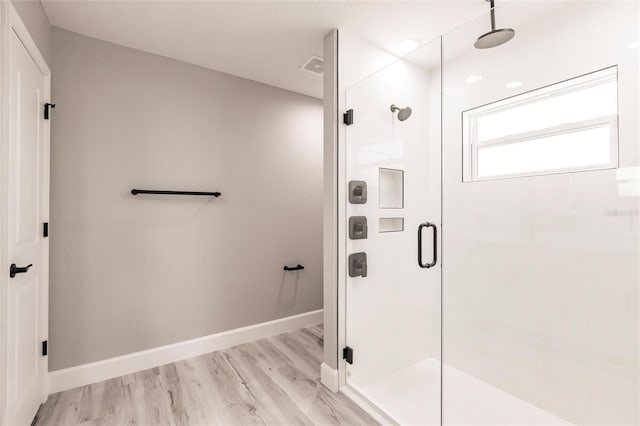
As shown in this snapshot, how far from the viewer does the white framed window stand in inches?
54.5

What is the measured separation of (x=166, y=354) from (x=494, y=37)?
3080 mm

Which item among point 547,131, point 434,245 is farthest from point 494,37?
point 434,245

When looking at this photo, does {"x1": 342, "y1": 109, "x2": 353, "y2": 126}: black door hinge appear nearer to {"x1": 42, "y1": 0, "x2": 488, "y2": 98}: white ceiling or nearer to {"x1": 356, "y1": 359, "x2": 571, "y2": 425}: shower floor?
{"x1": 42, "y1": 0, "x2": 488, "y2": 98}: white ceiling

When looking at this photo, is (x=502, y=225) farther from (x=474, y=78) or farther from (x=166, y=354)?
(x=166, y=354)

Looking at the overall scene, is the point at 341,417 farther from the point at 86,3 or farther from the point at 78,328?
the point at 86,3

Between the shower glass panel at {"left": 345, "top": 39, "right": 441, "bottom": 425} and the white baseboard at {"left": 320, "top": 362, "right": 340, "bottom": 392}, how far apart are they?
86 mm

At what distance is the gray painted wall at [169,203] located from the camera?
Answer: 2.06 m

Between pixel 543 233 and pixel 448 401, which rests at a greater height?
pixel 543 233

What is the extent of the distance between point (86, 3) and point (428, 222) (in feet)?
8.01

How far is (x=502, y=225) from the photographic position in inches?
71.2

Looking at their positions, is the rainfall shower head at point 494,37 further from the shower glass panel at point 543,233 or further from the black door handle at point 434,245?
the black door handle at point 434,245

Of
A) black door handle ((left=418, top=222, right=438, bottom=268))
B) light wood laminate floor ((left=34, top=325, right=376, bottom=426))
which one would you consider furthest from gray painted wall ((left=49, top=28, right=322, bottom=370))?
black door handle ((left=418, top=222, right=438, bottom=268))

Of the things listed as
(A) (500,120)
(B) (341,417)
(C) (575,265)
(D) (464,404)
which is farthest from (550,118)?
(B) (341,417)

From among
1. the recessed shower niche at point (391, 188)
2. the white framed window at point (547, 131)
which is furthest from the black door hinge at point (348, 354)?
the white framed window at point (547, 131)
